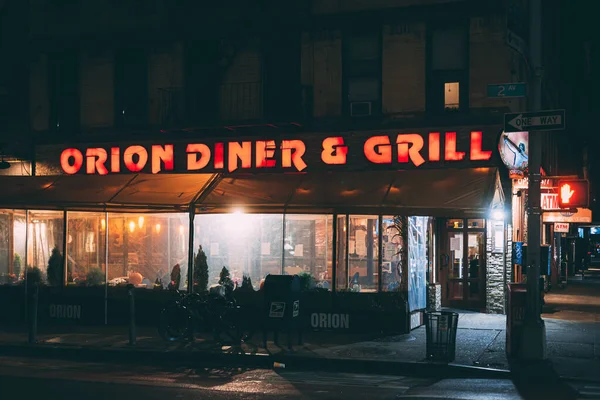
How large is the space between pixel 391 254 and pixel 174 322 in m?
4.84

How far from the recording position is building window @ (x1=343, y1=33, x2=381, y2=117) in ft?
56.0

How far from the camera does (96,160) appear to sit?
18859 mm

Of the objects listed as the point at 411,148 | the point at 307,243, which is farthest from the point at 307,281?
the point at 411,148

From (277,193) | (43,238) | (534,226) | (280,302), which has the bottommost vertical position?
(280,302)

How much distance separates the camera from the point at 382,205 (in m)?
15.3

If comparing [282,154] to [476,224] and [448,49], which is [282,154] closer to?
[448,49]

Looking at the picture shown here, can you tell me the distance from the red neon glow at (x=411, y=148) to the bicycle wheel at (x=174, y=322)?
5851mm

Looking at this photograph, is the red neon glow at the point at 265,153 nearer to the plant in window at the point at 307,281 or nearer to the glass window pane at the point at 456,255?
the plant in window at the point at 307,281

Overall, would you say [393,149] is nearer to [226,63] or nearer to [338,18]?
[338,18]

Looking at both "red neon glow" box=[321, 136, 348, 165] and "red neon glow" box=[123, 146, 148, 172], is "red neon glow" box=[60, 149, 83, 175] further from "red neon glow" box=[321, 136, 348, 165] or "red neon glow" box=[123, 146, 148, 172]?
"red neon glow" box=[321, 136, 348, 165]

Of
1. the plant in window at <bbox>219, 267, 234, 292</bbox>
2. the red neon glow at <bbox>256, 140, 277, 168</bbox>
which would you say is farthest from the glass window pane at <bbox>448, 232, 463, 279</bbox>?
the plant in window at <bbox>219, 267, 234, 292</bbox>

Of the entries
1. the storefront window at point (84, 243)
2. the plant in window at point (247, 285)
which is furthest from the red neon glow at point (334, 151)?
the storefront window at point (84, 243)

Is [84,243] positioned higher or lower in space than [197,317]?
higher

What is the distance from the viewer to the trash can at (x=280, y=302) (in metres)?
13.4
